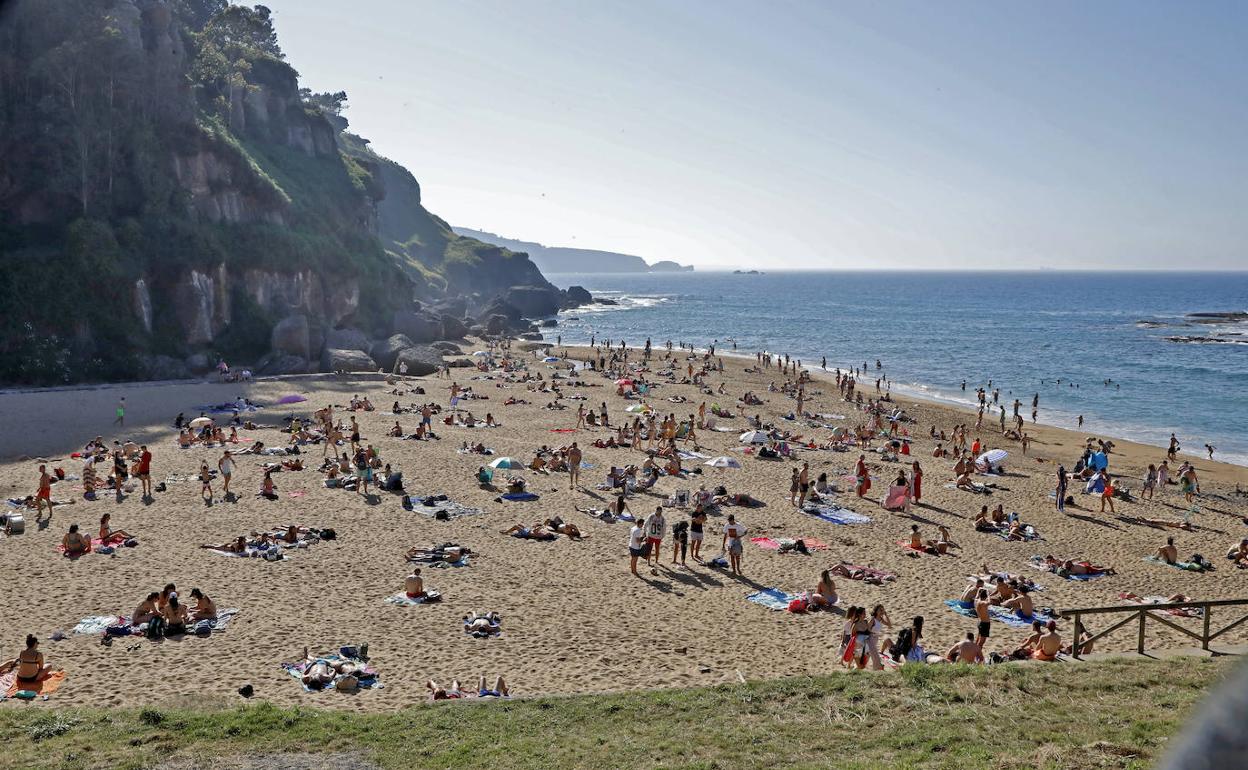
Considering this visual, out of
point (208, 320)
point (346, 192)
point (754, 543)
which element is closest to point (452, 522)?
point (754, 543)

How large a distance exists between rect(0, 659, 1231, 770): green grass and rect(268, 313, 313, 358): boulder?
130ft

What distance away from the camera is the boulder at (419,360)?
165 feet

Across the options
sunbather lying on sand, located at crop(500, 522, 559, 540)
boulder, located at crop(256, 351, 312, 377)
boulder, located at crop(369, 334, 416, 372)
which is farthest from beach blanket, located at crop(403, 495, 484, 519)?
boulder, located at crop(369, 334, 416, 372)

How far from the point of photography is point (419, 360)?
1994 inches

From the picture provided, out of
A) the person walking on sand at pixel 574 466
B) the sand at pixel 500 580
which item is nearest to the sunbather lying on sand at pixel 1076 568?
the sand at pixel 500 580

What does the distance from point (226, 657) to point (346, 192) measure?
210ft

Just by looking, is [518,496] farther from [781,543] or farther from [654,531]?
[781,543]

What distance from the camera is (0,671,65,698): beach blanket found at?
11305 millimetres

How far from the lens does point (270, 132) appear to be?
6769cm

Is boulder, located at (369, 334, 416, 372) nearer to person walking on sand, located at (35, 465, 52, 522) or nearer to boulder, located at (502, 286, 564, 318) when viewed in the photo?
person walking on sand, located at (35, 465, 52, 522)

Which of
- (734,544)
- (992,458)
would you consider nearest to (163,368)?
(734,544)

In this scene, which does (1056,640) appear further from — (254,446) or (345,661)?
(254,446)

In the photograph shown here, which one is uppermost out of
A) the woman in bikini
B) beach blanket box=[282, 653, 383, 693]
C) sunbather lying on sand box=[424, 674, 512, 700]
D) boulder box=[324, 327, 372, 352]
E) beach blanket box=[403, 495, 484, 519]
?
boulder box=[324, 327, 372, 352]

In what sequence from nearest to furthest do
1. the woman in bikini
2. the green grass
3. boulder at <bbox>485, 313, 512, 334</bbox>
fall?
the green grass, the woman in bikini, boulder at <bbox>485, 313, 512, 334</bbox>
